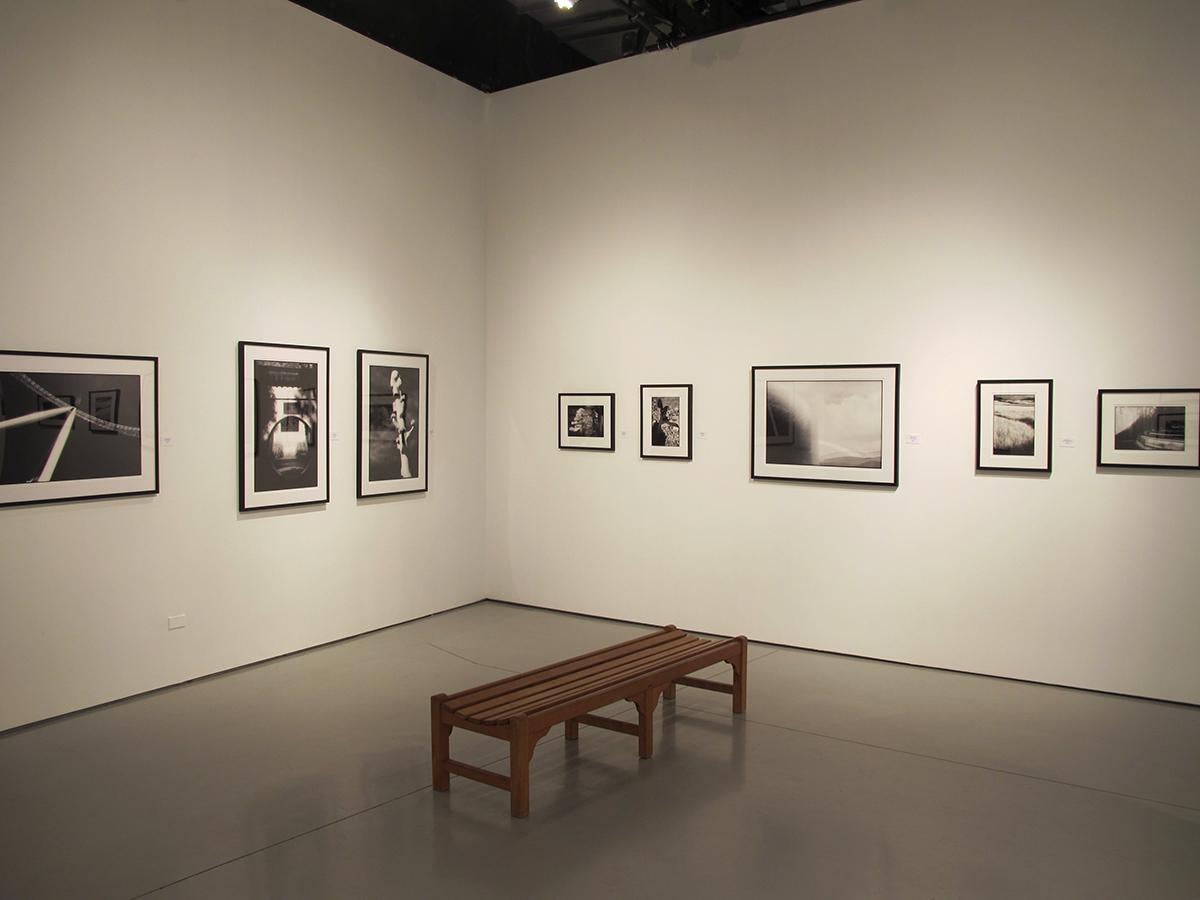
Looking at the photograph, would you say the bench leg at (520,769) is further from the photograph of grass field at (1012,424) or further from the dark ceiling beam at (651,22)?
the dark ceiling beam at (651,22)

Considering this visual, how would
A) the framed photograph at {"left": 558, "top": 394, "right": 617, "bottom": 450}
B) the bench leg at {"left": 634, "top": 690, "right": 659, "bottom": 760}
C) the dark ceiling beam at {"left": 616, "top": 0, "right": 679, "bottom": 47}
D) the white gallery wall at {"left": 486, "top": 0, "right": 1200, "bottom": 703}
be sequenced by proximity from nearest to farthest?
the bench leg at {"left": 634, "top": 690, "right": 659, "bottom": 760} < the white gallery wall at {"left": 486, "top": 0, "right": 1200, "bottom": 703} < the dark ceiling beam at {"left": 616, "top": 0, "right": 679, "bottom": 47} < the framed photograph at {"left": 558, "top": 394, "right": 617, "bottom": 450}

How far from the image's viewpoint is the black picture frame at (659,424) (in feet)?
24.7

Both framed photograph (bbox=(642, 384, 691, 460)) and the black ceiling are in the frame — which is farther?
framed photograph (bbox=(642, 384, 691, 460))

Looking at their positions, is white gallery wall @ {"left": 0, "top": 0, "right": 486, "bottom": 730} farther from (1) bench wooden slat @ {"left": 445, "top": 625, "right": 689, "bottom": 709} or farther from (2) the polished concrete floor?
(1) bench wooden slat @ {"left": 445, "top": 625, "right": 689, "bottom": 709}

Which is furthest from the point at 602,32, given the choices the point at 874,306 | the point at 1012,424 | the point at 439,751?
the point at 439,751

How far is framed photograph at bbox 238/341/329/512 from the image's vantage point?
6.39m

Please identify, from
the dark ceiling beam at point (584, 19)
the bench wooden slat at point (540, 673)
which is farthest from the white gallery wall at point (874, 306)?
the bench wooden slat at point (540, 673)

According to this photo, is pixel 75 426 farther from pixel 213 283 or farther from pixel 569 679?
pixel 569 679

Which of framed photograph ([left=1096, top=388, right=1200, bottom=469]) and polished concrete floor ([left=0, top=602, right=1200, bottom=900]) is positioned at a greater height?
framed photograph ([left=1096, top=388, right=1200, bottom=469])

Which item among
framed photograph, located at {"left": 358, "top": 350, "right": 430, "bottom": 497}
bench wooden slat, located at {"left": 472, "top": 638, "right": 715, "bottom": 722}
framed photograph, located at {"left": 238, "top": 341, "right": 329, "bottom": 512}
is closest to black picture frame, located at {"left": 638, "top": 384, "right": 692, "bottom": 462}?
framed photograph, located at {"left": 358, "top": 350, "right": 430, "bottom": 497}

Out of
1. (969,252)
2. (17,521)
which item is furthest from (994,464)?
(17,521)

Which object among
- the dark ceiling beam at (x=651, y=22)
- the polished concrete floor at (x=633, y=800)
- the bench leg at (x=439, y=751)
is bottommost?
the polished concrete floor at (x=633, y=800)

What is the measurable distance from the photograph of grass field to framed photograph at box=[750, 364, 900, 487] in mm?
655

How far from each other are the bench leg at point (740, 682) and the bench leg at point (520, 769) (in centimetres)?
173
